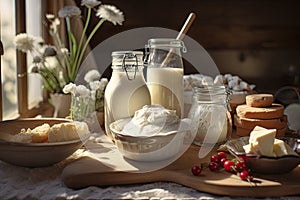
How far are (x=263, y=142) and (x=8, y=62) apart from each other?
33.5 inches

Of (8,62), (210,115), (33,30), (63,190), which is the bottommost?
(63,190)

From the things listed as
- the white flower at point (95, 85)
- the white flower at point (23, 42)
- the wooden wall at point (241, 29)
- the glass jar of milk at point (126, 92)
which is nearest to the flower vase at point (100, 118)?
the white flower at point (95, 85)

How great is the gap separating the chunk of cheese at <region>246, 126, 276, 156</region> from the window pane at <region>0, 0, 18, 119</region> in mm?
768

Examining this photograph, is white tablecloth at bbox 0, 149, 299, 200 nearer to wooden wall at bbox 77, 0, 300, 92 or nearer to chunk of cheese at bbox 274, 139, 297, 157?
chunk of cheese at bbox 274, 139, 297, 157

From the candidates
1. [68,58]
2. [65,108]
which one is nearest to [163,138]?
[65,108]

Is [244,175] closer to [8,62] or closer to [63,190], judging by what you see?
[63,190]

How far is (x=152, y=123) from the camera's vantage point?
809 mm

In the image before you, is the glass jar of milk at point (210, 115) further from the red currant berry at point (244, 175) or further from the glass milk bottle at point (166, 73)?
the red currant berry at point (244, 175)

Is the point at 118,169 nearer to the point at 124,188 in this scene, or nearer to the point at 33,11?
the point at 124,188

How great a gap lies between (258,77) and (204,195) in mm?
1787

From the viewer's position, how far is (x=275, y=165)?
724 millimetres

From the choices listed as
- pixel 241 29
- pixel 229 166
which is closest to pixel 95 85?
pixel 229 166

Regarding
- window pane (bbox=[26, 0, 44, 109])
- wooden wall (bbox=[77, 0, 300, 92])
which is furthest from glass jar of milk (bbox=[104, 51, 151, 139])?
wooden wall (bbox=[77, 0, 300, 92])

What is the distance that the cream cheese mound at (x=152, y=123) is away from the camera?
0.79m
